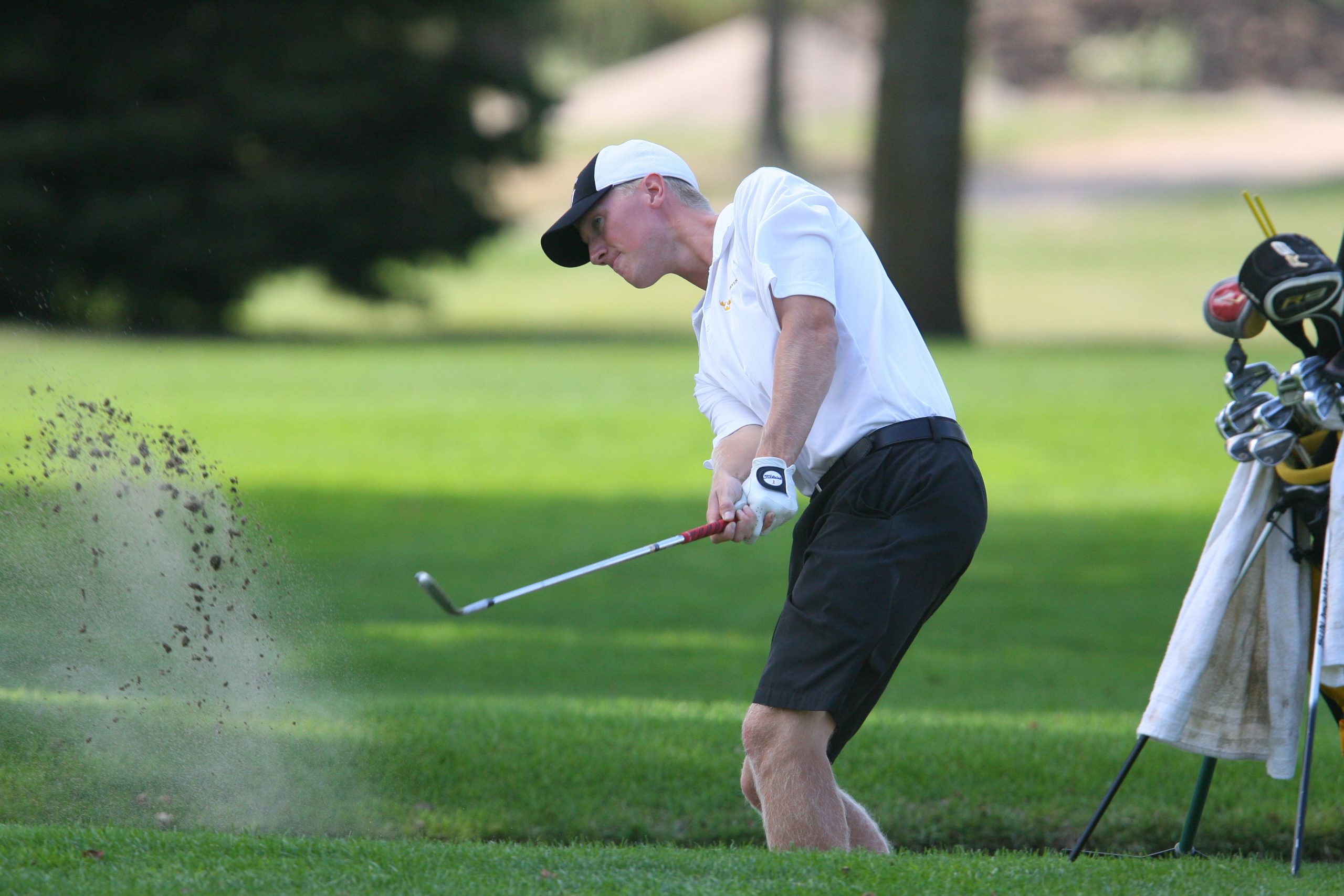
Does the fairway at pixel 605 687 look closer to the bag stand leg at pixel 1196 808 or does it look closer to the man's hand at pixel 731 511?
the bag stand leg at pixel 1196 808

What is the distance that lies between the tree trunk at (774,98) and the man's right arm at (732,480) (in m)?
42.5

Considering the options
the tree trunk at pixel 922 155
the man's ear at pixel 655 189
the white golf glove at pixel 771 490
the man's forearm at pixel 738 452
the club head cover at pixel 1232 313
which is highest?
the tree trunk at pixel 922 155

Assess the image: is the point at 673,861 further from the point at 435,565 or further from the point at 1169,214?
the point at 1169,214

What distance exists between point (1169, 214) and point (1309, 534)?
38.6 meters

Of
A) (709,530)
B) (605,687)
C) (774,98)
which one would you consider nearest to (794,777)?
(709,530)

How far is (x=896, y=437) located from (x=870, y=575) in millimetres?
345

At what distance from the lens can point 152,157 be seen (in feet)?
77.6

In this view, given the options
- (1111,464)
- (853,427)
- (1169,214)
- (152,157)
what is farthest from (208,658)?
(1169,214)

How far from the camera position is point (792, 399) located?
11.6 ft

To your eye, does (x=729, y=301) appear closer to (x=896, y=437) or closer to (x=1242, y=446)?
(x=896, y=437)

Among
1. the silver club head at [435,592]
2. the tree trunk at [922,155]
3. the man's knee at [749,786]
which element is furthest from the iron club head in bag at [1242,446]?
the tree trunk at [922,155]

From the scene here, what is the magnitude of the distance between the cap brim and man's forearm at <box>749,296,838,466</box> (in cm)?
61

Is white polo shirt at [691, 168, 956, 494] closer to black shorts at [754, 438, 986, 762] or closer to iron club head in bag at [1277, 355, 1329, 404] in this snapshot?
black shorts at [754, 438, 986, 762]

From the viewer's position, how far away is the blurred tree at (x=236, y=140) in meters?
23.4
